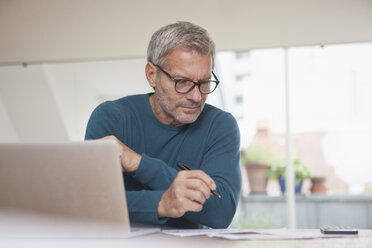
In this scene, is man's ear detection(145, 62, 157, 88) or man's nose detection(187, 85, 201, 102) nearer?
man's nose detection(187, 85, 201, 102)

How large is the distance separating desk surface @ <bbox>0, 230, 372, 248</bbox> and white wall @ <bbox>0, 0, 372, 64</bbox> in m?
2.95

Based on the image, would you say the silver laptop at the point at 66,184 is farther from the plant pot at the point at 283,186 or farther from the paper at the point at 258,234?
the plant pot at the point at 283,186

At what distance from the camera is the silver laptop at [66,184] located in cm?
107

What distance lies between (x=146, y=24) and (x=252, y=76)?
1.06 metres

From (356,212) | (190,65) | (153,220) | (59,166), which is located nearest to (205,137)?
(190,65)

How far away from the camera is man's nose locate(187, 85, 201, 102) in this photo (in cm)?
162

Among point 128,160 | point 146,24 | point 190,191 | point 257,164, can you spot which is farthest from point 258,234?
point 257,164

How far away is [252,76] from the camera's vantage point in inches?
172

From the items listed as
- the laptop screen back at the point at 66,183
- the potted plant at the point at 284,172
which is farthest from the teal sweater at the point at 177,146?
the potted plant at the point at 284,172

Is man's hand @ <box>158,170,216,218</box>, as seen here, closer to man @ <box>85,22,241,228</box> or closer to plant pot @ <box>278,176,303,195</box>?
man @ <box>85,22,241,228</box>

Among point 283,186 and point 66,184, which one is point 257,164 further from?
point 66,184

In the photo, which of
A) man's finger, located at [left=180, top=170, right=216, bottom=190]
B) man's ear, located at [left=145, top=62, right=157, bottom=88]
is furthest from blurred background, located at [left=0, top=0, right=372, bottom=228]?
man's finger, located at [left=180, top=170, right=216, bottom=190]

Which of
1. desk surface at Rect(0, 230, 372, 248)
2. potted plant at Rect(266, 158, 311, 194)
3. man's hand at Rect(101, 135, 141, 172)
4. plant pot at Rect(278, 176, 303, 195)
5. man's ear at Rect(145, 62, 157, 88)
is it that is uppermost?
man's ear at Rect(145, 62, 157, 88)

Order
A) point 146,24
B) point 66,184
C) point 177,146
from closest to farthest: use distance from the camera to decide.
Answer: point 66,184
point 177,146
point 146,24
